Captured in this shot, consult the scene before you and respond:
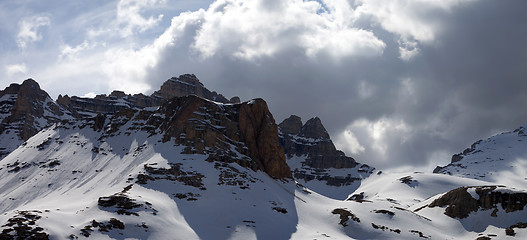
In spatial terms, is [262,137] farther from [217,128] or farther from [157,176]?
[157,176]

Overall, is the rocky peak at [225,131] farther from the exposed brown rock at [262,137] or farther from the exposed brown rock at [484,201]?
the exposed brown rock at [484,201]

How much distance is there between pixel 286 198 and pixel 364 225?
25791 mm

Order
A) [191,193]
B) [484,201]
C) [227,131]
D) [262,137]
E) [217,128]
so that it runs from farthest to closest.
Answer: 1. [262,137]
2. [227,131]
3. [217,128]
4. [484,201]
5. [191,193]

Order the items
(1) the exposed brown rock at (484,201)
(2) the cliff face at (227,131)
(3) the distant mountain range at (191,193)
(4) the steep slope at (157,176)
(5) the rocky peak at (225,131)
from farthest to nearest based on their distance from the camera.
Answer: (2) the cliff face at (227,131) < (5) the rocky peak at (225,131) < (1) the exposed brown rock at (484,201) < (3) the distant mountain range at (191,193) < (4) the steep slope at (157,176)

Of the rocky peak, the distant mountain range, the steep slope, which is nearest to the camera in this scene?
the steep slope

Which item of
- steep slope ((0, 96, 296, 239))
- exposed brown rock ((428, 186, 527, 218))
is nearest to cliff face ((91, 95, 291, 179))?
steep slope ((0, 96, 296, 239))

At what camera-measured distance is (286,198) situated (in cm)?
13762

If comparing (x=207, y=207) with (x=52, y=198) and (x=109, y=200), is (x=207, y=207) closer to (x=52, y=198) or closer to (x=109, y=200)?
(x=109, y=200)

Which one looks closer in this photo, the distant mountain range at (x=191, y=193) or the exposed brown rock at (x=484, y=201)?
the distant mountain range at (x=191, y=193)

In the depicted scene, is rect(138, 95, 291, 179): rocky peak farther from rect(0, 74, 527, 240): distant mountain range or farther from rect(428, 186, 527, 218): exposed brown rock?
rect(428, 186, 527, 218): exposed brown rock

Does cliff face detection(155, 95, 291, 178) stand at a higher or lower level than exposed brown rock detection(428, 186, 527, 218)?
higher

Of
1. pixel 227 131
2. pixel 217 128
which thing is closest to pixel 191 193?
pixel 217 128

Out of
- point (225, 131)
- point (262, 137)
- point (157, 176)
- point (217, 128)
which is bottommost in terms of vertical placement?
point (157, 176)

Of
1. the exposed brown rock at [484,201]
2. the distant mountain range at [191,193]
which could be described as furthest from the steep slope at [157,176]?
the exposed brown rock at [484,201]
